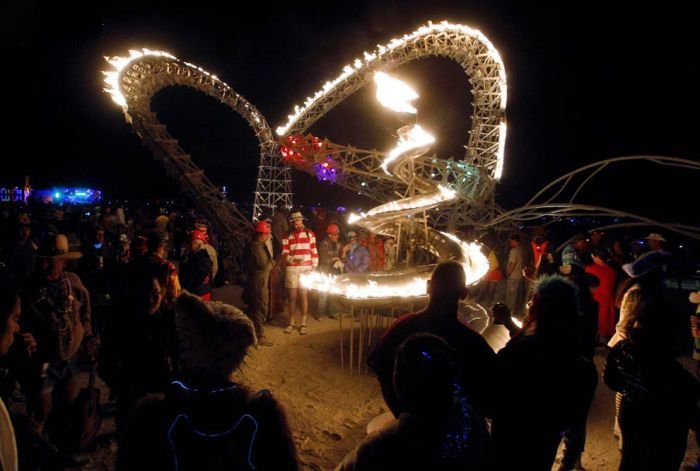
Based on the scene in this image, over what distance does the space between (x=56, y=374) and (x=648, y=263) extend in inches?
219

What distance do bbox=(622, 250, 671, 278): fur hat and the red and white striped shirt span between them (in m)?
5.31

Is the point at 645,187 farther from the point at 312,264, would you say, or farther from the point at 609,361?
the point at 609,361

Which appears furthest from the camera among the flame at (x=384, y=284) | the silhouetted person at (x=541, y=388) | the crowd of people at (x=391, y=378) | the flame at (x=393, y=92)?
the flame at (x=393, y=92)

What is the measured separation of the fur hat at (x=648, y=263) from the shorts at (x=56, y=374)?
17.5 ft

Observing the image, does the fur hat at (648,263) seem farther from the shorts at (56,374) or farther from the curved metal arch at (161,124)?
the curved metal arch at (161,124)

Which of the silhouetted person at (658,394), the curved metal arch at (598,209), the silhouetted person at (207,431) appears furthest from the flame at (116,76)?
the silhouetted person at (658,394)

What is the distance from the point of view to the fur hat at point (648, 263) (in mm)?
4148

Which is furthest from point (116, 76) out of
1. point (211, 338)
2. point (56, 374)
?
point (211, 338)

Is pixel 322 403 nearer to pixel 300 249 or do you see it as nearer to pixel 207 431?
pixel 300 249

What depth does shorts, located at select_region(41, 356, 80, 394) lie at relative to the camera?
383cm

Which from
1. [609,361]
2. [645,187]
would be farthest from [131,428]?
[645,187]

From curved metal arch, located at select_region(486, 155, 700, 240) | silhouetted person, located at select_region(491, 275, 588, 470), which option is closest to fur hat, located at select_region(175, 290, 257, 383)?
silhouetted person, located at select_region(491, 275, 588, 470)

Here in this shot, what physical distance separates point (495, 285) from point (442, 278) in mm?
8189

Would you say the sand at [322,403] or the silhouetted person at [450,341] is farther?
the sand at [322,403]
